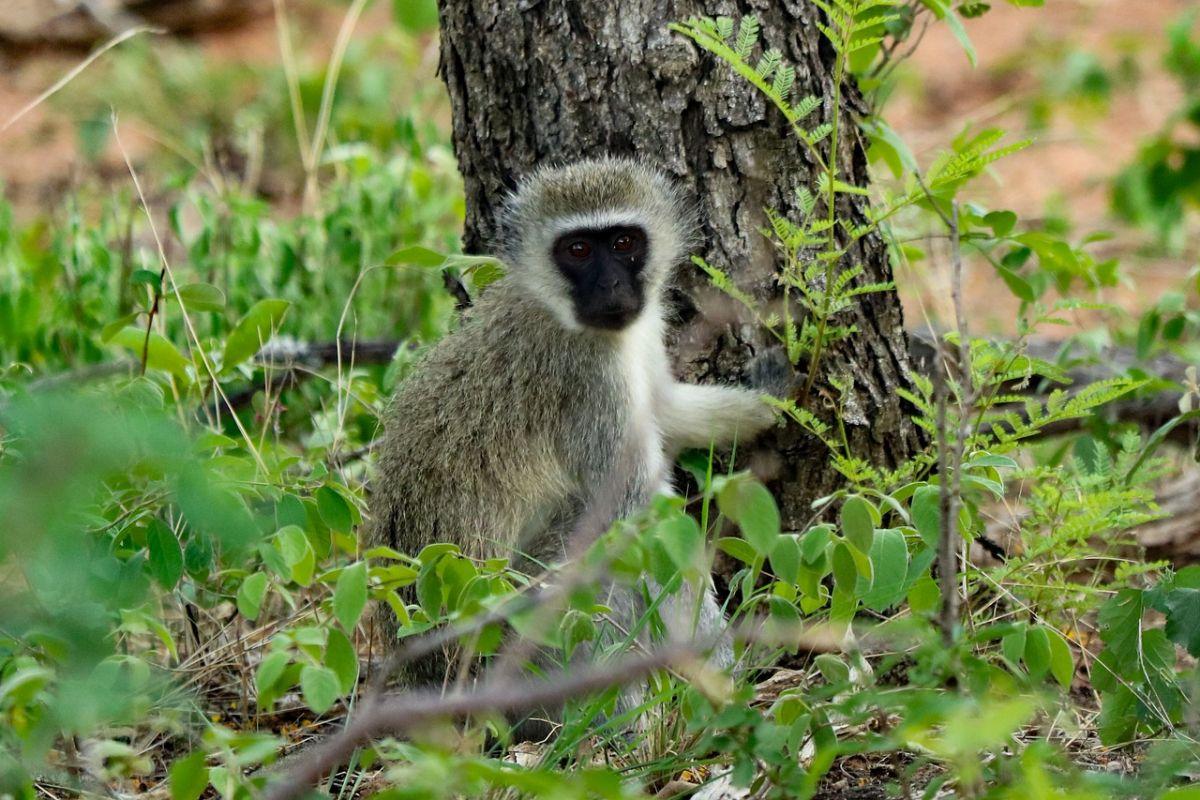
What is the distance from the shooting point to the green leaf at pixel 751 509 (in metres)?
2.36

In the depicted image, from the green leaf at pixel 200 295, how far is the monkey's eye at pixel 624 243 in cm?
117

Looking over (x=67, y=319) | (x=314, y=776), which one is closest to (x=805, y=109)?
(x=314, y=776)

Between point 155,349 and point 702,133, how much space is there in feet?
5.52

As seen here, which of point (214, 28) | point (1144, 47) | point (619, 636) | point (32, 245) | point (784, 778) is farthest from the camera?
point (214, 28)

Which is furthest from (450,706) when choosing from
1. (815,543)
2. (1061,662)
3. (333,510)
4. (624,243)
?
(624,243)

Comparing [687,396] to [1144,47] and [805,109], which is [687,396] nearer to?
[805,109]

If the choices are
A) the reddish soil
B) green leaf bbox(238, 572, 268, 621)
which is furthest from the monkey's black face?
the reddish soil

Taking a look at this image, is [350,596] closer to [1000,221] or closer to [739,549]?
[739,549]

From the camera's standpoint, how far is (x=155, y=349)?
12.4 ft

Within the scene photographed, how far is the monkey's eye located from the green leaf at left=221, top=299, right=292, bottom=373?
39.1 inches

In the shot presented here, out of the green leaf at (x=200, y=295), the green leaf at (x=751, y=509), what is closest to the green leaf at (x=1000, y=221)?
the green leaf at (x=751, y=509)

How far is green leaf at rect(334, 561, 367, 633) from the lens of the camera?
7.90 feet

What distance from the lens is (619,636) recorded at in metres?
3.62

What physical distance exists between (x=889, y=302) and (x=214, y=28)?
9.46 metres
